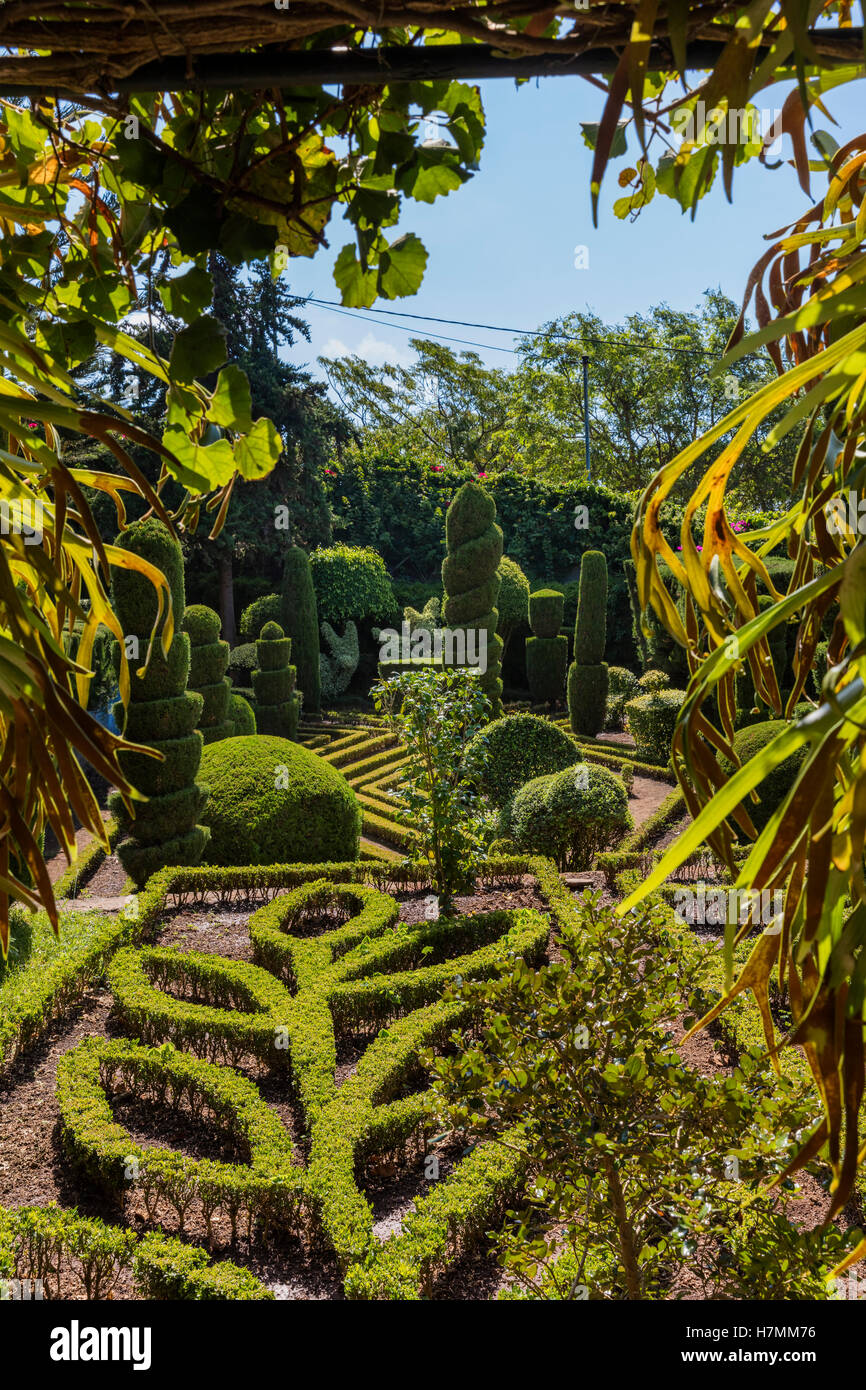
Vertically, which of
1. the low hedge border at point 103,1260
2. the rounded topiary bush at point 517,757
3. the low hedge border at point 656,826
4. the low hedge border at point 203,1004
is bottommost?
the low hedge border at point 103,1260

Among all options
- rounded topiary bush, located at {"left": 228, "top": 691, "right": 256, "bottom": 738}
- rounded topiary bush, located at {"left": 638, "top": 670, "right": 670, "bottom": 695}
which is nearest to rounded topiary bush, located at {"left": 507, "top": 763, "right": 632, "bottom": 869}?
rounded topiary bush, located at {"left": 638, "top": 670, "right": 670, "bottom": 695}

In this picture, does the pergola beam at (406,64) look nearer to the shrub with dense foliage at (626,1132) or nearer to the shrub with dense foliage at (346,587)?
the shrub with dense foliage at (626,1132)

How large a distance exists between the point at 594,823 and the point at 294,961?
3.72 meters

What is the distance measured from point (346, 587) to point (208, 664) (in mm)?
8925

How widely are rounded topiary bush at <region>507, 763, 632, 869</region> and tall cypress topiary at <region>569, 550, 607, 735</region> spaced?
7.39 meters

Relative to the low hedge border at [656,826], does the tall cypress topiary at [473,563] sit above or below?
above

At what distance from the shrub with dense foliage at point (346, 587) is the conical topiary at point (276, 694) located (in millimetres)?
5705

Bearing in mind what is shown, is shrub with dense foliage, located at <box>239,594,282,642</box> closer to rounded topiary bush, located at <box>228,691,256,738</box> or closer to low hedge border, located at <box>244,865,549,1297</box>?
rounded topiary bush, located at <box>228,691,256,738</box>

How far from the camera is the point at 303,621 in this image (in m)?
18.0

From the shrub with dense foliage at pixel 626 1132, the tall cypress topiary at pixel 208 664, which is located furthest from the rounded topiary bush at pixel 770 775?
the tall cypress topiary at pixel 208 664

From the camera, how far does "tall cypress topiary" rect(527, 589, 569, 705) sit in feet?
59.0

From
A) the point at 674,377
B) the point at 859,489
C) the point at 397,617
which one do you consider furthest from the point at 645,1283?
the point at 674,377

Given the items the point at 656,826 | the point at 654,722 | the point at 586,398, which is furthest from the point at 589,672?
the point at 586,398

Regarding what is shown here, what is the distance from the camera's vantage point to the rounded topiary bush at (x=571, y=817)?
27.4 feet
